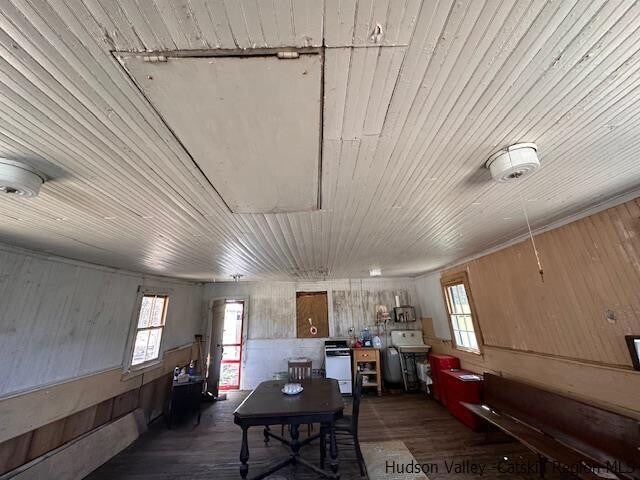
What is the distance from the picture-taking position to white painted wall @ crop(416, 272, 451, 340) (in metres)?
5.15

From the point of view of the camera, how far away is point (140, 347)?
171 inches

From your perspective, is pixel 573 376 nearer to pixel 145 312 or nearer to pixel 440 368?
pixel 440 368

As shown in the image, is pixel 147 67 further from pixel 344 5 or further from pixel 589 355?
pixel 589 355

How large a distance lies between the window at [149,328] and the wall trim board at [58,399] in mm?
335

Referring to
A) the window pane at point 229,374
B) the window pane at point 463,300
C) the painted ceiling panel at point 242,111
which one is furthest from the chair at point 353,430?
the window pane at point 229,374

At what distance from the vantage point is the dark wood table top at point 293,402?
2.59 m

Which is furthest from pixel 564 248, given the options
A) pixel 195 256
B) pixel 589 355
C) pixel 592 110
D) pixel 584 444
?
pixel 195 256

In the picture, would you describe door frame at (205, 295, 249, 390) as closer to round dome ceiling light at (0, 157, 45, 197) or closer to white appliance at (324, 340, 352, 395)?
white appliance at (324, 340, 352, 395)

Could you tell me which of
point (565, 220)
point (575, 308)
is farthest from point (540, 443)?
point (565, 220)

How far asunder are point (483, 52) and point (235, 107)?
88 cm

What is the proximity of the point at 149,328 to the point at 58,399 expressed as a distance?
1.66 meters

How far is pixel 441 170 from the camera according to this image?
60.5 inches

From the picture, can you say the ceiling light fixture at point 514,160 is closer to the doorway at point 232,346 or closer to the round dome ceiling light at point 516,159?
the round dome ceiling light at point 516,159

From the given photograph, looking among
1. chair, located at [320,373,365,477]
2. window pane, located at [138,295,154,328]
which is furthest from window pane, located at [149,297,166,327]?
chair, located at [320,373,365,477]
